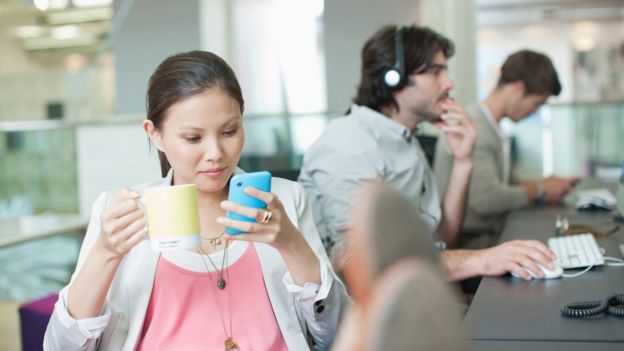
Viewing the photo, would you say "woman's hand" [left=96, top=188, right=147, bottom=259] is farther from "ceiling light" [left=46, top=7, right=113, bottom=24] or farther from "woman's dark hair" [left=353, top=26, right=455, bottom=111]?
"ceiling light" [left=46, top=7, right=113, bottom=24]

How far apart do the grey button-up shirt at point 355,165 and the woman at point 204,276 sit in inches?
20.2

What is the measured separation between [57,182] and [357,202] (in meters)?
3.86

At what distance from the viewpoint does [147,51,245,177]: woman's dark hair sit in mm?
1473

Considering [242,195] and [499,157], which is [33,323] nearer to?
[242,195]

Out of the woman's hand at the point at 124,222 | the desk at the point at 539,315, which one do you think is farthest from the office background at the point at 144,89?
the desk at the point at 539,315

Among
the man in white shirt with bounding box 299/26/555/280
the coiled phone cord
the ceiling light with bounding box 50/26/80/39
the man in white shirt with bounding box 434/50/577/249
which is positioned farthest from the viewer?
the ceiling light with bounding box 50/26/80/39

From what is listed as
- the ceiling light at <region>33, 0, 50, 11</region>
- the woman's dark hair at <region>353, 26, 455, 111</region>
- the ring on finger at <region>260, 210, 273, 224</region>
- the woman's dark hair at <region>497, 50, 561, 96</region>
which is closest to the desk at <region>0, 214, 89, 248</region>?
the ceiling light at <region>33, 0, 50, 11</region>

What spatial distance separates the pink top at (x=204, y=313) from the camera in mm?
1471

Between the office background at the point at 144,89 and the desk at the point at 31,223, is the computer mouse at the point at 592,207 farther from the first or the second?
the desk at the point at 31,223

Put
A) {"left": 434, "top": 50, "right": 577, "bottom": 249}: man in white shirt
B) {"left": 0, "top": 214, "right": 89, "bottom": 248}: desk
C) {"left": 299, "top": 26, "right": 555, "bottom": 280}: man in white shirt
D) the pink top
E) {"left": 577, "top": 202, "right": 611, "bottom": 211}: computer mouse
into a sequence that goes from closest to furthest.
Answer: the pink top < {"left": 299, "top": 26, "right": 555, "bottom": 280}: man in white shirt < {"left": 577, "top": 202, "right": 611, "bottom": 211}: computer mouse < {"left": 434, "top": 50, "right": 577, "bottom": 249}: man in white shirt < {"left": 0, "top": 214, "right": 89, "bottom": 248}: desk

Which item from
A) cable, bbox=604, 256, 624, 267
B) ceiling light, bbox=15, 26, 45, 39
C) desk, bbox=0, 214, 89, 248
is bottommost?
desk, bbox=0, 214, 89, 248

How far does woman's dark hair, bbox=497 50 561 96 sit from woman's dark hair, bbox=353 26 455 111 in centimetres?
99

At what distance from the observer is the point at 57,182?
427 cm

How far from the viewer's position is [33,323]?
6.88 feet
